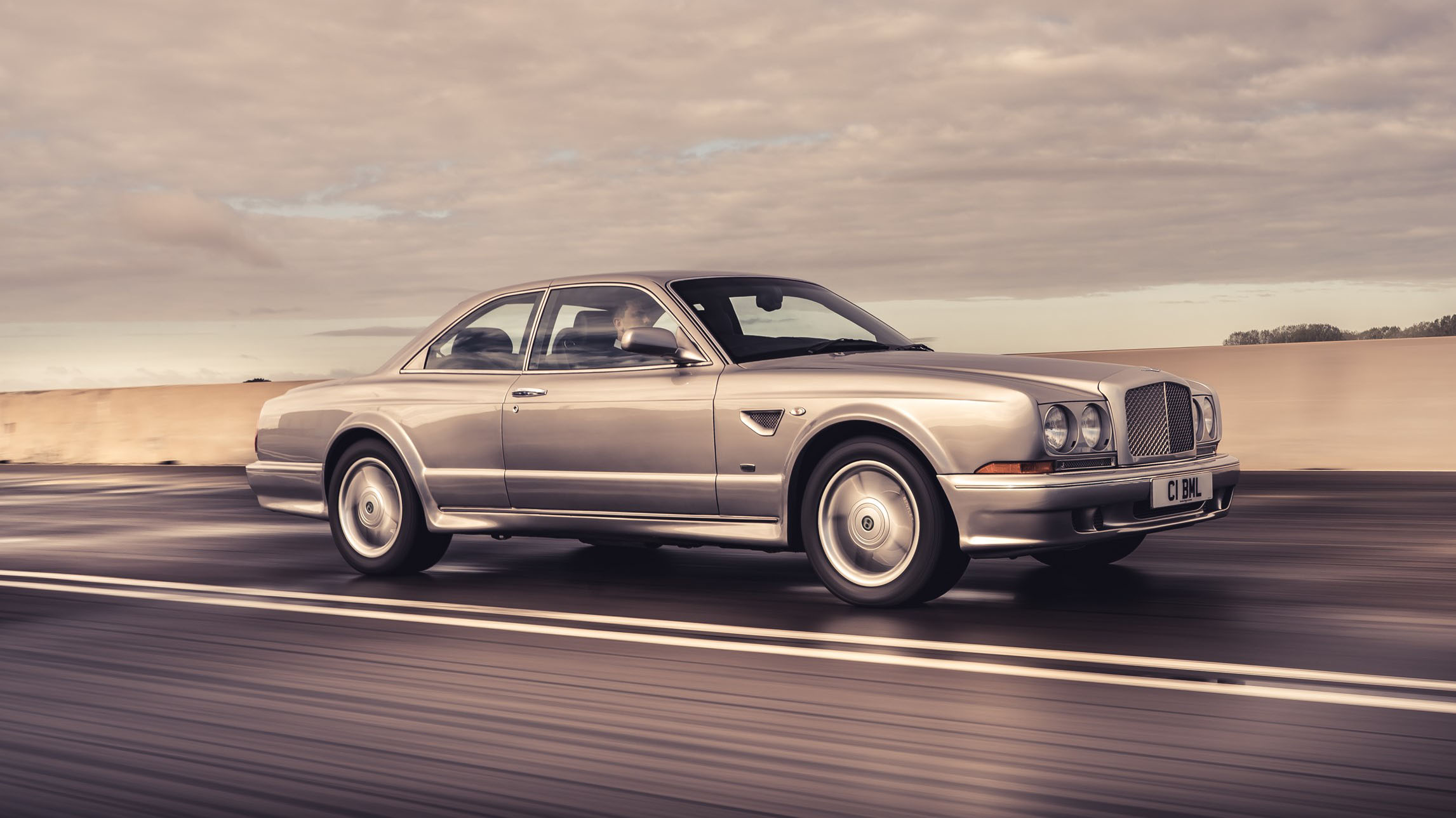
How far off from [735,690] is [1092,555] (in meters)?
3.47

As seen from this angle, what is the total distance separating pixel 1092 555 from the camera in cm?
810

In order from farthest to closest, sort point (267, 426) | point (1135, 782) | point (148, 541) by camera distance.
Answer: point (148, 541), point (267, 426), point (1135, 782)

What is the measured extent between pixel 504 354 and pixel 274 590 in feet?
5.71

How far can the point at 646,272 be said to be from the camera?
8.11 metres

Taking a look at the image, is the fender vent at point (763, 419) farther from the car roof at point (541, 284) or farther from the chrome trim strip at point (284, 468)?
the chrome trim strip at point (284, 468)

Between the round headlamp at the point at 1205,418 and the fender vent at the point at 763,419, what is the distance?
2066 millimetres

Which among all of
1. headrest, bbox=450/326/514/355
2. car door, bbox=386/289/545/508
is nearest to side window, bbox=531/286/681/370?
car door, bbox=386/289/545/508

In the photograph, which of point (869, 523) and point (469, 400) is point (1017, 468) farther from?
point (469, 400)

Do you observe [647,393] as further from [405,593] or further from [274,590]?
[274,590]

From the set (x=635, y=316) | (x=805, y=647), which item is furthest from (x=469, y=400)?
(x=805, y=647)

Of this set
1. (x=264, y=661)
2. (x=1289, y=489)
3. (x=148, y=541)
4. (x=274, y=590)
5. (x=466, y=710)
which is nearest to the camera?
(x=466, y=710)

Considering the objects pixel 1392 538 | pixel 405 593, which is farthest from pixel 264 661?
pixel 1392 538

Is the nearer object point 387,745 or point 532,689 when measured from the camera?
point 387,745

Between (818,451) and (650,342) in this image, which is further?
(650,342)
